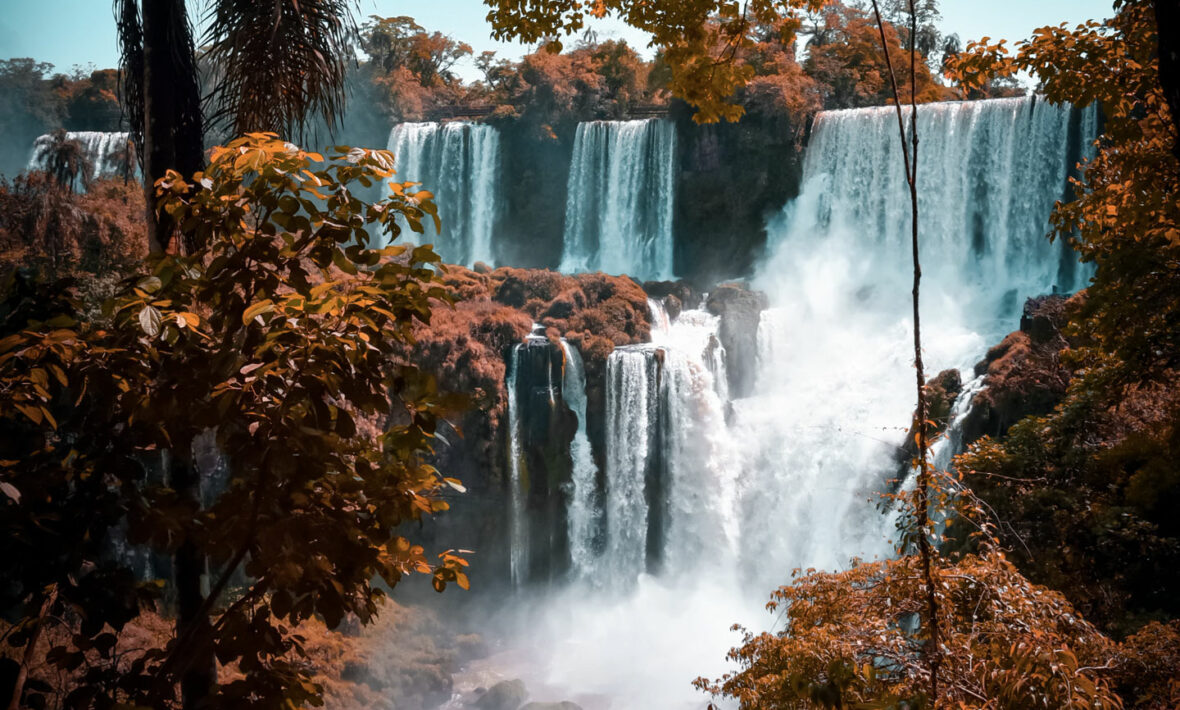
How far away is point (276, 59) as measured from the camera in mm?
4031

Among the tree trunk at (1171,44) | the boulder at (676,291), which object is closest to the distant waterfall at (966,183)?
the boulder at (676,291)

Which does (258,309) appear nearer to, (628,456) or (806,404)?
(628,456)

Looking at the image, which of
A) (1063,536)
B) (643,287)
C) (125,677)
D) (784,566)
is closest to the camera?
(125,677)

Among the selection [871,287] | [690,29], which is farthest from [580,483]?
[690,29]

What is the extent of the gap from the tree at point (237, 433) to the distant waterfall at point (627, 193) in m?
28.3

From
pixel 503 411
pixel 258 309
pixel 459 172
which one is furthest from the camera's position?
pixel 459 172

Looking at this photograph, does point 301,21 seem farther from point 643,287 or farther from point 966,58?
point 643,287

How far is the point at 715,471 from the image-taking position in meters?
21.8

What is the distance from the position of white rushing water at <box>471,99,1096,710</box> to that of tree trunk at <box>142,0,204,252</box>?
15.0 meters

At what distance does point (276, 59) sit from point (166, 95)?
0.53 meters

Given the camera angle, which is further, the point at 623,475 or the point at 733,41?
the point at 623,475

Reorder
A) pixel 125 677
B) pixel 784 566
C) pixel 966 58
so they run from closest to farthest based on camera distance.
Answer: pixel 125 677 → pixel 966 58 → pixel 784 566

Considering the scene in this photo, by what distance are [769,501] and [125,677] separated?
20.3 m

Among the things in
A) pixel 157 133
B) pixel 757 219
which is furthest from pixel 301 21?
pixel 757 219
